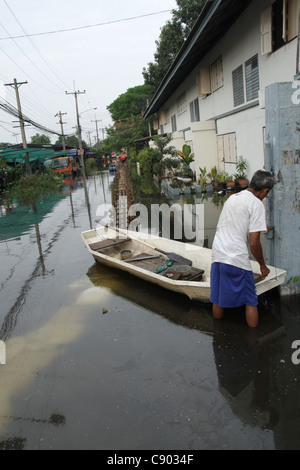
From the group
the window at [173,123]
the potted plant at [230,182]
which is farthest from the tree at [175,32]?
the potted plant at [230,182]

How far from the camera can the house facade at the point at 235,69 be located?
345 inches

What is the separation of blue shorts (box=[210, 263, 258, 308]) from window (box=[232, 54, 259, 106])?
29.1 ft

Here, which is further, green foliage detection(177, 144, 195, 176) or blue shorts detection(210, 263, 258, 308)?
green foliage detection(177, 144, 195, 176)

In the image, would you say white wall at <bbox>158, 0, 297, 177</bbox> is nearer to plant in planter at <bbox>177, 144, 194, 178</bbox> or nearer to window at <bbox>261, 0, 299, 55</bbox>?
window at <bbox>261, 0, 299, 55</bbox>

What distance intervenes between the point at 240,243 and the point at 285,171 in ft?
4.12

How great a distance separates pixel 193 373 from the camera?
352cm

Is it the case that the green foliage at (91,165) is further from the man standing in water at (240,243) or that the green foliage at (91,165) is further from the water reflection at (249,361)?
the man standing in water at (240,243)

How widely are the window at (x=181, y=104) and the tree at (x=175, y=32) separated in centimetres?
795

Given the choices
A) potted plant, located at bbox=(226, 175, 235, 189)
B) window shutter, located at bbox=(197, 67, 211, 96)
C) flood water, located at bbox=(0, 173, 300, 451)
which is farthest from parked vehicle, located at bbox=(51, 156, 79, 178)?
flood water, located at bbox=(0, 173, 300, 451)

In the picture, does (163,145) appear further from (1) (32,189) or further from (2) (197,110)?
(1) (32,189)

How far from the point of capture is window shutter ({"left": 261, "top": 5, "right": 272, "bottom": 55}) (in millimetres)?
8844
